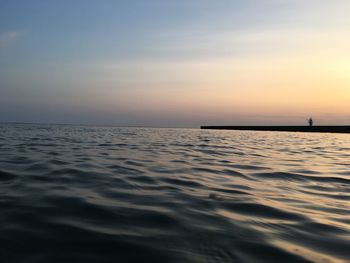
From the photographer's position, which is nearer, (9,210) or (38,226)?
(38,226)

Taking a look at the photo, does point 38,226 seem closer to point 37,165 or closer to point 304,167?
point 37,165

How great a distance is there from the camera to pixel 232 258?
265 cm

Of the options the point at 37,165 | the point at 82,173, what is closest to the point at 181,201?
the point at 82,173

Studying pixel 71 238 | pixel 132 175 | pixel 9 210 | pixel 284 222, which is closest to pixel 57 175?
pixel 132 175

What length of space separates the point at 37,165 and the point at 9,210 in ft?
13.3

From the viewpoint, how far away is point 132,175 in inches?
268

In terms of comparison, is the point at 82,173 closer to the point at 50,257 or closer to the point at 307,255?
the point at 50,257

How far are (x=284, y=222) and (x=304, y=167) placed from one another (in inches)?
222

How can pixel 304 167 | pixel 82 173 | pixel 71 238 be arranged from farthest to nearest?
1. pixel 304 167
2. pixel 82 173
3. pixel 71 238

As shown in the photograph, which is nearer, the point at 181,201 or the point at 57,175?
the point at 181,201

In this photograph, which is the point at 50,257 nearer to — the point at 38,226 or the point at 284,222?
the point at 38,226

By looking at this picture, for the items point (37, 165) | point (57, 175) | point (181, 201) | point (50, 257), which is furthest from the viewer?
point (37, 165)

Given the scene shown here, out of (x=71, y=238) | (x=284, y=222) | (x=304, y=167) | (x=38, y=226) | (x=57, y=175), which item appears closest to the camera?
(x=71, y=238)

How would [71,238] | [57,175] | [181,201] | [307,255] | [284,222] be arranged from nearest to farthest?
[307,255]
[71,238]
[284,222]
[181,201]
[57,175]
